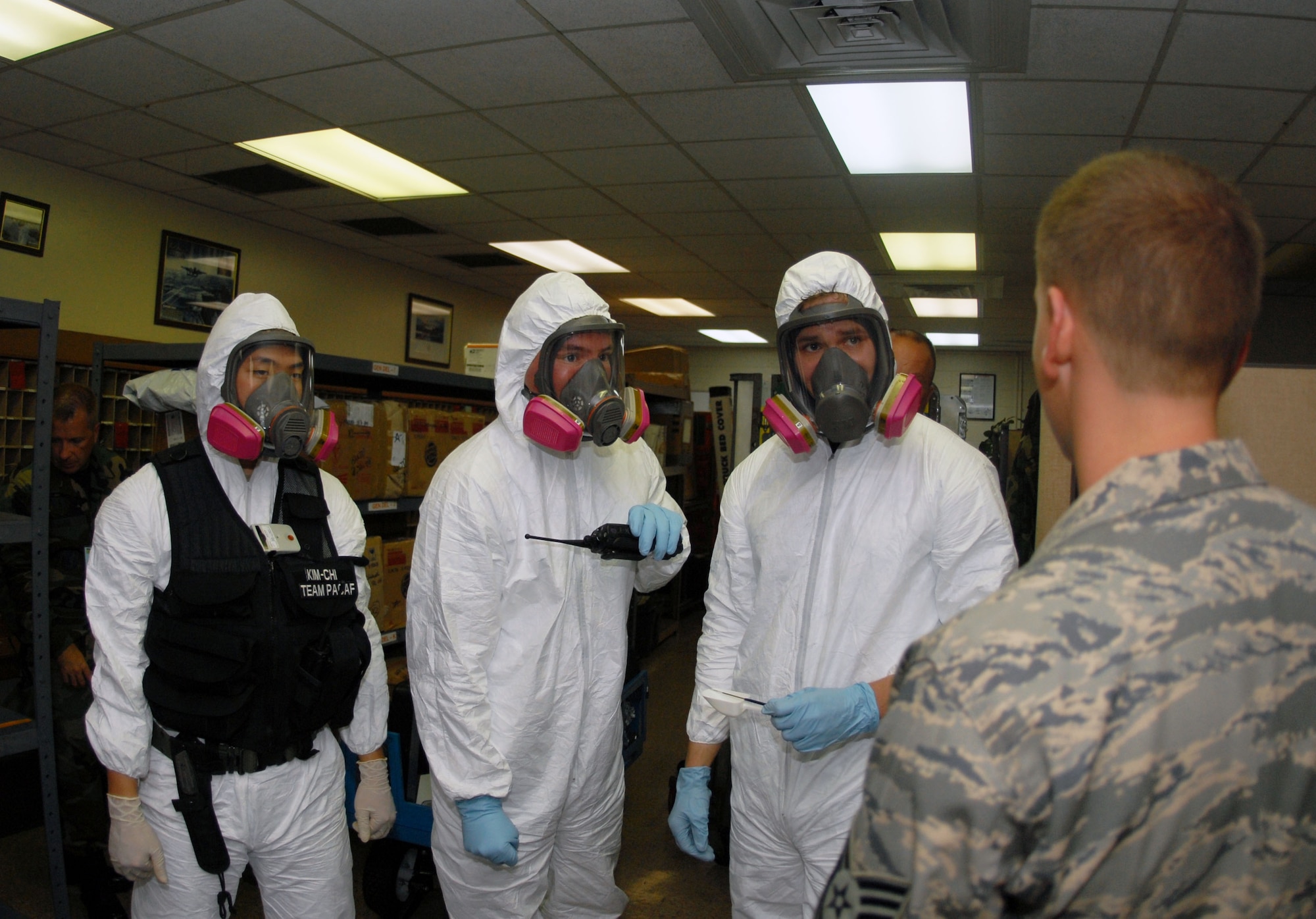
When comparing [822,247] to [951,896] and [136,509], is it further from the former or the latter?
[951,896]

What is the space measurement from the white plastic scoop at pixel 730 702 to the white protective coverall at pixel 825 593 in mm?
95

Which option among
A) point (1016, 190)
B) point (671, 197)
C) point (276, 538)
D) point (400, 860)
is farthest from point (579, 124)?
point (400, 860)

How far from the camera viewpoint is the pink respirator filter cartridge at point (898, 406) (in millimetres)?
Result: 1601

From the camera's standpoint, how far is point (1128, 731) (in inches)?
24.8

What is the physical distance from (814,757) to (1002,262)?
19.7 feet

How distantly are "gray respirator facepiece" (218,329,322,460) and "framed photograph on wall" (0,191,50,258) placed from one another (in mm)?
3978

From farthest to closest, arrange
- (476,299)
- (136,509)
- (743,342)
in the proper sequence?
1. (743,342)
2. (476,299)
3. (136,509)

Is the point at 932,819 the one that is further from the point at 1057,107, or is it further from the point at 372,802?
the point at 1057,107

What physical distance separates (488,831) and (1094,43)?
3312 mm

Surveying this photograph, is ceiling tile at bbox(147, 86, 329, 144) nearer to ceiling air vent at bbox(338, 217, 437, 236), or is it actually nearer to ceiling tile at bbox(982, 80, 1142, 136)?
ceiling air vent at bbox(338, 217, 437, 236)

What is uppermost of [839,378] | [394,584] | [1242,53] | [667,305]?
[667,305]

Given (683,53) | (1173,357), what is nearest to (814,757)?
(1173,357)

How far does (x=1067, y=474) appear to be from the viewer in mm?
1981

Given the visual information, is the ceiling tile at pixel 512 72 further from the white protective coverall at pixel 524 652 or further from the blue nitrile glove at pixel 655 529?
the blue nitrile glove at pixel 655 529
